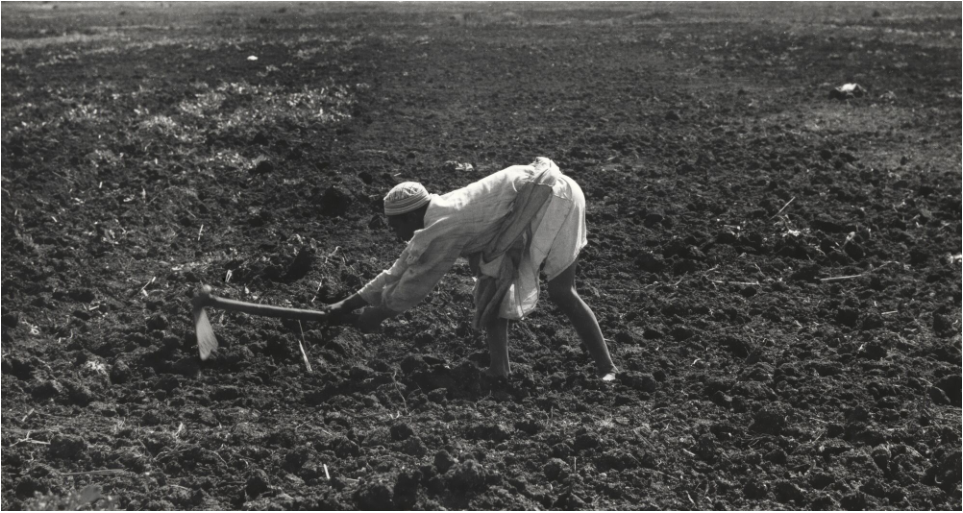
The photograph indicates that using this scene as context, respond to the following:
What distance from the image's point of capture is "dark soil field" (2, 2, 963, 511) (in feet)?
12.8

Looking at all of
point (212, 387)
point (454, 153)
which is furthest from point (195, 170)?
point (212, 387)

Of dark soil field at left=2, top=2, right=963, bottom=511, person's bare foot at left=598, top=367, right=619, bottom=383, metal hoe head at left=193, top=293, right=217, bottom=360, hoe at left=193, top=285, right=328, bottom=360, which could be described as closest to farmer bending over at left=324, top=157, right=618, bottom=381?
hoe at left=193, top=285, right=328, bottom=360

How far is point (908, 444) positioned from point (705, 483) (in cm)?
88

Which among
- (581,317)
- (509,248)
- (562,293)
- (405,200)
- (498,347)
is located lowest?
(498,347)

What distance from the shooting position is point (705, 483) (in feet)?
12.6

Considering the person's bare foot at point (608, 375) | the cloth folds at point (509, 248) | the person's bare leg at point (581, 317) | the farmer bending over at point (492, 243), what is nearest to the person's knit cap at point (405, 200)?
the farmer bending over at point (492, 243)

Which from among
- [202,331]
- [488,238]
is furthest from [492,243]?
[202,331]

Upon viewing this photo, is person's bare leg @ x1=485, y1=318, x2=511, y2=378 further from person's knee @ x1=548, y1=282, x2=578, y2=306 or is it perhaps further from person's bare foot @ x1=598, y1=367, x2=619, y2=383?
person's bare foot @ x1=598, y1=367, x2=619, y2=383

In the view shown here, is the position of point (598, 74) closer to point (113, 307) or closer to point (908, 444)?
point (113, 307)

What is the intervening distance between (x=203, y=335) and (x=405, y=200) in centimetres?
137

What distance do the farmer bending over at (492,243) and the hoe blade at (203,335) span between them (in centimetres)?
75

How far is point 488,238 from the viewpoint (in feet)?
13.7

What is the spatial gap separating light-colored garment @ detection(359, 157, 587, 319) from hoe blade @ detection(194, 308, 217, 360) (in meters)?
0.88

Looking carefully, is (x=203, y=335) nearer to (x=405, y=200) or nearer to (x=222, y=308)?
(x=222, y=308)
